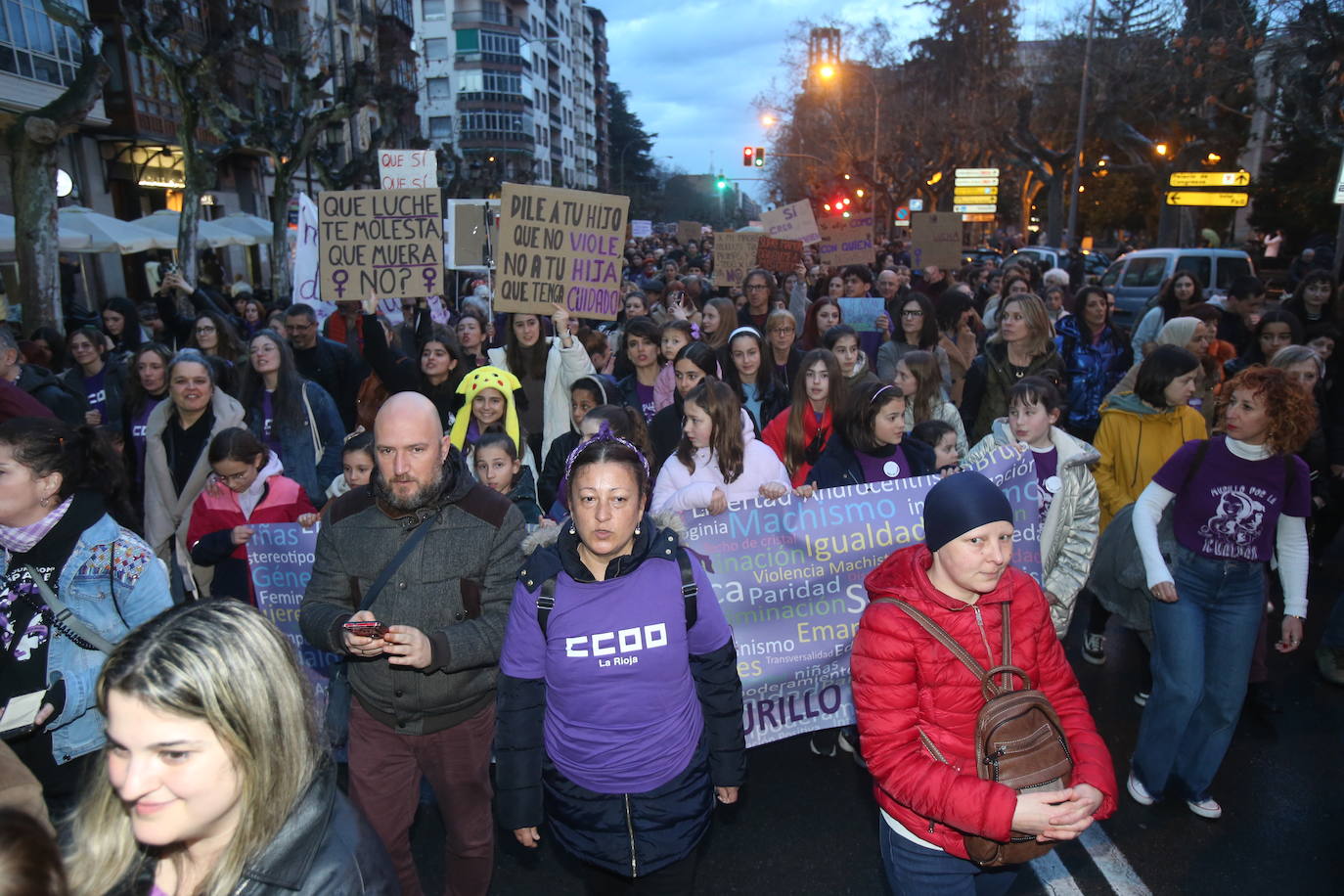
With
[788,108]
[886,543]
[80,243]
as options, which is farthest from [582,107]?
[886,543]

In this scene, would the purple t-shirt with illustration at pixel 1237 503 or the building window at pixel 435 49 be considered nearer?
the purple t-shirt with illustration at pixel 1237 503

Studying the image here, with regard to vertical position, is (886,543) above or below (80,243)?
below

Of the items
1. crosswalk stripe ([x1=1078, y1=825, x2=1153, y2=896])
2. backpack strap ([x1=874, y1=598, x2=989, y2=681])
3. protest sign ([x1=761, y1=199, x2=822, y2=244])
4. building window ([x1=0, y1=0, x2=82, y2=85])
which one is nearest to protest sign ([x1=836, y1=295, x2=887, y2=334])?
protest sign ([x1=761, y1=199, x2=822, y2=244])

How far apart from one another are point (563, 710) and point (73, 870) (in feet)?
4.13

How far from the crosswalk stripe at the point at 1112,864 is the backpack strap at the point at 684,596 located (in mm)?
2201

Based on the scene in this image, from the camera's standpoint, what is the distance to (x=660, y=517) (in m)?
2.82

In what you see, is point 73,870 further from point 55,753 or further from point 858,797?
point 858,797

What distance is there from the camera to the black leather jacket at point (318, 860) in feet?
5.25

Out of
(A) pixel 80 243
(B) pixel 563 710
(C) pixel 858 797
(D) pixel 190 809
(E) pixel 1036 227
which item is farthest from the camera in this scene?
(E) pixel 1036 227

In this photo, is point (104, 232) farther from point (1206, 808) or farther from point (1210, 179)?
point (1210, 179)

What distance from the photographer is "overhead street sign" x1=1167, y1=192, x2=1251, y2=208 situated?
2362 cm

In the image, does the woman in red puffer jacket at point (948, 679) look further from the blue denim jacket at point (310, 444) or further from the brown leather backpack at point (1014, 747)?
the blue denim jacket at point (310, 444)

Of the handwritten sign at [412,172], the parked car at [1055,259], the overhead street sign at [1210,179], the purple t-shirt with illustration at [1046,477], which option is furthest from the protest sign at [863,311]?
the overhead street sign at [1210,179]

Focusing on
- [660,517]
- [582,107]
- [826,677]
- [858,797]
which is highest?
[582,107]
